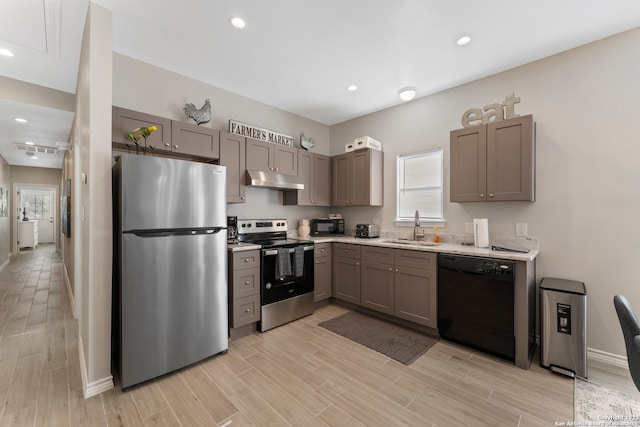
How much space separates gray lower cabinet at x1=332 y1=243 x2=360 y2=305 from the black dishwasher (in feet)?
3.50

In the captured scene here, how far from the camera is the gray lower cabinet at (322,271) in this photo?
354cm

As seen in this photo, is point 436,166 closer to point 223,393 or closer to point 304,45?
point 304,45

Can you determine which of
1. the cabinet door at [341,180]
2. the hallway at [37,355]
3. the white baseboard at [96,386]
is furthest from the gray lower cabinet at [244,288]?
the cabinet door at [341,180]

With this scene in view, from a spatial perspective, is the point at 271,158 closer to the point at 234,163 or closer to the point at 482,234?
the point at 234,163

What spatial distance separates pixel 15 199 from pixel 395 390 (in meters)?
11.2

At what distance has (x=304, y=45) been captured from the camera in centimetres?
250

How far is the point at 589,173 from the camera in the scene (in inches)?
95.3

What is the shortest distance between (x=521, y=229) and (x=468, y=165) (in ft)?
2.82

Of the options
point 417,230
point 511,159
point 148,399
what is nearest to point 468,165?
point 511,159

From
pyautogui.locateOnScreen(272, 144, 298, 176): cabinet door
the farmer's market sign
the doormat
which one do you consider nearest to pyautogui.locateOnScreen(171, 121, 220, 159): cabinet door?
the farmer's market sign

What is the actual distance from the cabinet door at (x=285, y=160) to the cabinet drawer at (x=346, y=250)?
1.21 metres

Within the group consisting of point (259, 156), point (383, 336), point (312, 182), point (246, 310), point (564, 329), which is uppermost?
point (259, 156)

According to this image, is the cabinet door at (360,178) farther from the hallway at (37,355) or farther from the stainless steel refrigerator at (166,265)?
the hallway at (37,355)

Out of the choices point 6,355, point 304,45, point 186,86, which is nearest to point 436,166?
point 304,45
